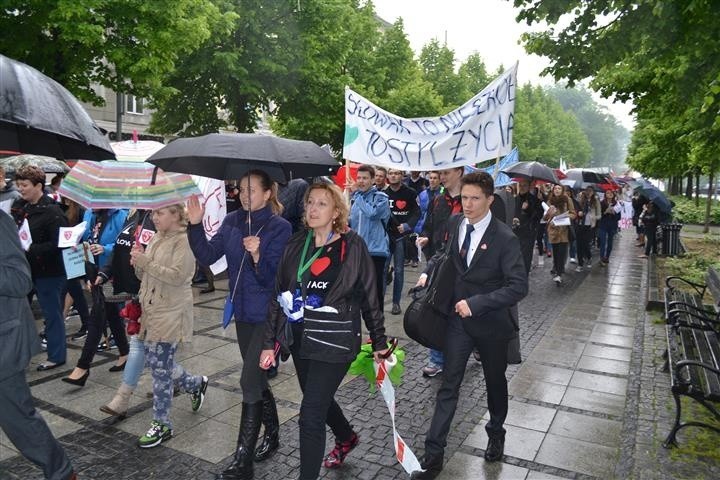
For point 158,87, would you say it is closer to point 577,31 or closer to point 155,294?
point 577,31

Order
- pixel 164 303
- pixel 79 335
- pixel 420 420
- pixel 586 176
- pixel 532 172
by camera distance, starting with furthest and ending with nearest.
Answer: pixel 586 176 → pixel 532 172 → pixel 79 335 → pixel 420 420 → pixel 164 303

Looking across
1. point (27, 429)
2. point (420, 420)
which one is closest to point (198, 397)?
point (27, 429)

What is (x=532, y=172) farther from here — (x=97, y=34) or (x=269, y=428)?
(x=97, y=34)

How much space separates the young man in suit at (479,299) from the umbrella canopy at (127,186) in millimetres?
1977

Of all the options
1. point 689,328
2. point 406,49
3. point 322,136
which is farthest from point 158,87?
point 406,49

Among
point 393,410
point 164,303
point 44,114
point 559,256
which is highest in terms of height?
point 44,114

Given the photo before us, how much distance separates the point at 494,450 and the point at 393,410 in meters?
0.93

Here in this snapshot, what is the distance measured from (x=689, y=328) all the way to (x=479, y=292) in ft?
12.3

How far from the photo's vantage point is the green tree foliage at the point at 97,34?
13141 mm

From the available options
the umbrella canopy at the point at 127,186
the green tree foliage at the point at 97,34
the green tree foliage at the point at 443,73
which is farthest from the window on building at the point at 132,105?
the umbrella canopy at the point at 127,186

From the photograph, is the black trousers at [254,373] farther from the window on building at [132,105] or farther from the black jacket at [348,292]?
the window on building at [132,105]

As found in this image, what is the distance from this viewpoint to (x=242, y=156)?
12.2 feet

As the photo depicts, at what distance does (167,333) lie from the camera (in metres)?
4.43

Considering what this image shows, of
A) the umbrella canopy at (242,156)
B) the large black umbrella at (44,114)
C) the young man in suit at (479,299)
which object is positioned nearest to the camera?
the large black umbrella at (44,114)
